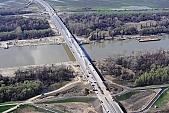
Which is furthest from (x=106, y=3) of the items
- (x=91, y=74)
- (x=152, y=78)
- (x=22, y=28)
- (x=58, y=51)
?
(x=152, y=78)

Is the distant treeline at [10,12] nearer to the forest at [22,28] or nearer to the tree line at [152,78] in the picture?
the forest at [22,28]

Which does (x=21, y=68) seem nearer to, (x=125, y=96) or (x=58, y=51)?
(x=58, y=51)

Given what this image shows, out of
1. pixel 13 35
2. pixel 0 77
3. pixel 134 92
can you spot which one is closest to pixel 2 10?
pixel 13 35

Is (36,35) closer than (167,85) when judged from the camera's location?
No

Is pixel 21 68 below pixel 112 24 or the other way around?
below

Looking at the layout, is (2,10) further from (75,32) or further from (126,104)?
(126,104)

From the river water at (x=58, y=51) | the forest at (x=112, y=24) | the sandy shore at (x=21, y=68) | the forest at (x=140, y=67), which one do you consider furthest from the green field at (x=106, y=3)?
the forest at (x=140, y=67)

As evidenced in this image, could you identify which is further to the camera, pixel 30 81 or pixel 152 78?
pixel 152 78
